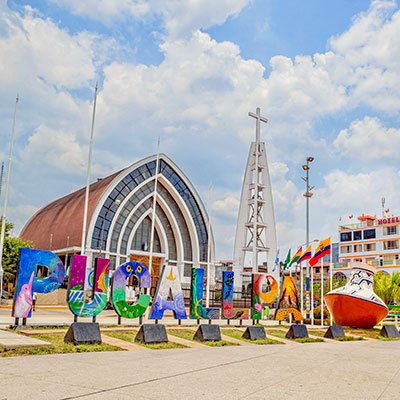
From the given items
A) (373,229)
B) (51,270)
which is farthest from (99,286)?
(373,229)

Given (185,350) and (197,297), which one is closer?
(185,350)

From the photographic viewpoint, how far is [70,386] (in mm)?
7246

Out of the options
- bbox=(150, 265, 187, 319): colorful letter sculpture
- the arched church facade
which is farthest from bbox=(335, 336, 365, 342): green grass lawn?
the arched church facade

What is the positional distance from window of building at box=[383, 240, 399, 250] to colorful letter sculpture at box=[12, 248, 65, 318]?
60.7 m

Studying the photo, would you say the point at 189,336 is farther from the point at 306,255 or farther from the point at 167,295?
the point at 306,255

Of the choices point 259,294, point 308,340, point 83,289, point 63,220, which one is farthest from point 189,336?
point 63,220

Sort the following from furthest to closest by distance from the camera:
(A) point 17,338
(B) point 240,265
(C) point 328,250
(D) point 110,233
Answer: (B) point 240,265, (D) point 110,233, (C) point 328,250, (A) point 17,338

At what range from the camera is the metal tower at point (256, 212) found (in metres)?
46.8

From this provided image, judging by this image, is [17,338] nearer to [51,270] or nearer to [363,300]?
[51,270]

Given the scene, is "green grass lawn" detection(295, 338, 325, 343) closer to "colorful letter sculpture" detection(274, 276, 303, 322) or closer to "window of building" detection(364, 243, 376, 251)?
"colorful letter sculpture" detection(274, 276, 303, 322)

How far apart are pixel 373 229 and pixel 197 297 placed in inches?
2216

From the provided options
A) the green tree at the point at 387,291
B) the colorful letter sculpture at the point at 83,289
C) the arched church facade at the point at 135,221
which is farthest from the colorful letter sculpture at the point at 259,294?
the arched church facade at the point at 135,221

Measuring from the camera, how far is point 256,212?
4625cm

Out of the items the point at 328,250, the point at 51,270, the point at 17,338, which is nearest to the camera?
the point at 17,338
